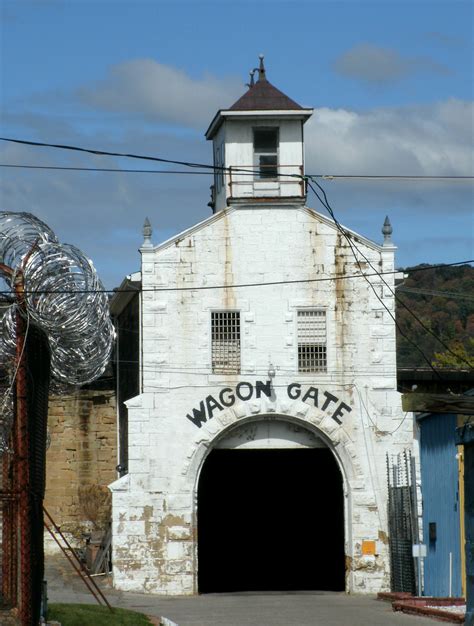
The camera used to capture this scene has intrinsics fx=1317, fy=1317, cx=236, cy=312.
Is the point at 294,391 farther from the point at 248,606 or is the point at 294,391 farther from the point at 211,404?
the point at 248,606

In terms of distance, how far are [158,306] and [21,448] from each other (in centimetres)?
1718

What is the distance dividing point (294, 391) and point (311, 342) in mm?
1336

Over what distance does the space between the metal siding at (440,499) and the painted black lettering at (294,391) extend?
3557mm

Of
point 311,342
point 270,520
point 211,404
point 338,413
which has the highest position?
point 311,342

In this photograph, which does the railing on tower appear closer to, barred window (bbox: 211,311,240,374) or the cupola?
A: the cupola

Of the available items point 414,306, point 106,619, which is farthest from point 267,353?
point 414,306

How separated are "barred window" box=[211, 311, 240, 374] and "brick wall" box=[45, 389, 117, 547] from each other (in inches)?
315

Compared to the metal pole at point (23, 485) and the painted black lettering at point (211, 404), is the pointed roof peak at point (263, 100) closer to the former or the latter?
the painted black lettering at point (211, 404)

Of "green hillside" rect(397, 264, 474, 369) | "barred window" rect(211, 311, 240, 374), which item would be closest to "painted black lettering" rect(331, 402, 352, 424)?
"barred window" rect(211, 311, 240, 374)

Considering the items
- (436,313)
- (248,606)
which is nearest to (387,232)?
(248,606)

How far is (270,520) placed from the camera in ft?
162

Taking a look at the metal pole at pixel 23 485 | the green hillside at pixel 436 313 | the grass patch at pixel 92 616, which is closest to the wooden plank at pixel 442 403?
the metal pole at pixel 23 485

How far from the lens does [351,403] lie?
111 feet

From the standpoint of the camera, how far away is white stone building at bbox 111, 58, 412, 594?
109 feet
